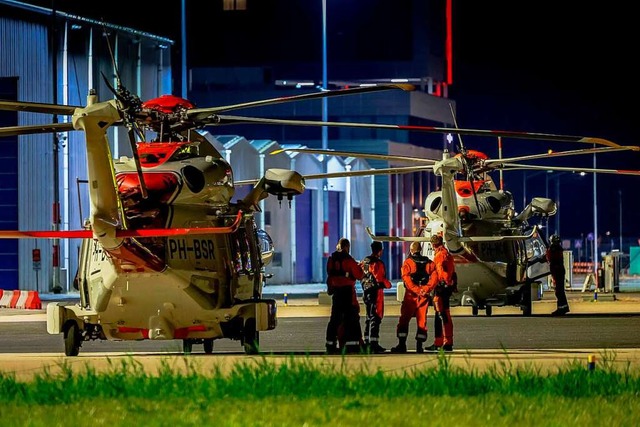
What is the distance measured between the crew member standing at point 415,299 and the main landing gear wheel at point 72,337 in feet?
15.1

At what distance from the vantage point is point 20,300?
40000 mm

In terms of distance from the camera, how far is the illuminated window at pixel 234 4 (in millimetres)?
103312

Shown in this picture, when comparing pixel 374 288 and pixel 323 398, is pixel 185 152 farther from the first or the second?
pixel 323 398

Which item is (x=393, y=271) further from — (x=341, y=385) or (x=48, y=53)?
A: (x=341, y=385)

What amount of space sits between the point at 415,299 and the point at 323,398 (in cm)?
855

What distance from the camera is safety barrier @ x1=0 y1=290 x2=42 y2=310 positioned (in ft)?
131

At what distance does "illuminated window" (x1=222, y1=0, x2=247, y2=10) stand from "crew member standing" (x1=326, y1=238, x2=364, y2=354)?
8371 centimetres

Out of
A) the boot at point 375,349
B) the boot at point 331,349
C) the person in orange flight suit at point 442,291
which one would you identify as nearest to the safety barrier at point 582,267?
the person in orange flight suit at point 442,291

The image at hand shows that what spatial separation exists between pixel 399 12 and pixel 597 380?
8808 cm

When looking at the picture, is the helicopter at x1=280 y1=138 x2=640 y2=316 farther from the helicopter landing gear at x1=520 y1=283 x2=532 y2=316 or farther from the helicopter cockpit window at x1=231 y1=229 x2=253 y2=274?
the helicopter cockpit window at x1=231 y1=229 x2=253 y2=274

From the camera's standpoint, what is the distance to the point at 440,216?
32.6 m

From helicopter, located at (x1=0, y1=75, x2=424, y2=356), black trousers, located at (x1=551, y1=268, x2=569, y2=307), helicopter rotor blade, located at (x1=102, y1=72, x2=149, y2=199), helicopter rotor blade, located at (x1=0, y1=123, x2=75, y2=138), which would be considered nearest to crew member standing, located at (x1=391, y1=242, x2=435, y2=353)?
helicopter, located at (x1=0, y1=75, x2=424, y2=356)

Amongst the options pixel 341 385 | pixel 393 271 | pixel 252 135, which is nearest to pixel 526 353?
pixel 341 385

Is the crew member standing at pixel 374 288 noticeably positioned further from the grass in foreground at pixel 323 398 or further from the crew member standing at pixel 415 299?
the grass in foreground at pixel 323 398
